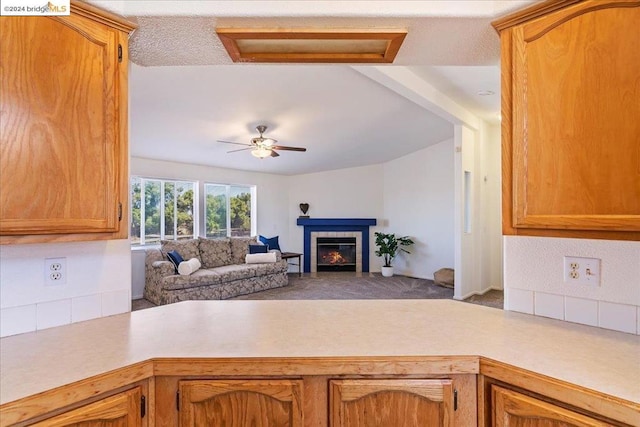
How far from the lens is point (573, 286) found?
1273 millimetres

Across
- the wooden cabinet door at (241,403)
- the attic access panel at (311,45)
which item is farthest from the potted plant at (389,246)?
the wooden cabinet door at (241,403)

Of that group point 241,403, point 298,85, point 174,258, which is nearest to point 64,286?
point 241,403

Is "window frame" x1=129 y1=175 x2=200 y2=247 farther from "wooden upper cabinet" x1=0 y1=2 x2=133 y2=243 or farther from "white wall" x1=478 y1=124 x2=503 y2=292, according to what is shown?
"white wall" x1=478 y1=124 x2=503 y2=292

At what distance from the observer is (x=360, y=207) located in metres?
7.83

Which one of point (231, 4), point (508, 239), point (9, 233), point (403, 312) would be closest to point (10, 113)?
point (9, 233)

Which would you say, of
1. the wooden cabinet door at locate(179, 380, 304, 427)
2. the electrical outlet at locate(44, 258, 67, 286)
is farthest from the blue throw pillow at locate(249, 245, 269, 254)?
the wooden cabinet door at locate(179, 380, 304, 427)

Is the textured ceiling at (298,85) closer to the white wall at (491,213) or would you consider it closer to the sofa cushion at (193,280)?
the white wall at (491,213)

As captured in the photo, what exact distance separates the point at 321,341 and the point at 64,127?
3.47ft

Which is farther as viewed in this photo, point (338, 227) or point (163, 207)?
point (338, 227)

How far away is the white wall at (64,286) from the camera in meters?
1.19

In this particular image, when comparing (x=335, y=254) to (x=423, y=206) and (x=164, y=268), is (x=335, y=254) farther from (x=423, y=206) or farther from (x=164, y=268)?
(x=164, y=268)

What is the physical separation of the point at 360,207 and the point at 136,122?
4993mm

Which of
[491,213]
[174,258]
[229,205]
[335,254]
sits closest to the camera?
[174,258]

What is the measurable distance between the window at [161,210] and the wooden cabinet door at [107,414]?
190 inches
